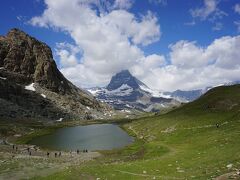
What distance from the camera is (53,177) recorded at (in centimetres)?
5862

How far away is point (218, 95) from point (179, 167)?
411ft

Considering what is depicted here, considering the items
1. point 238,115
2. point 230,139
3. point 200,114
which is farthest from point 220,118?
point 230,139

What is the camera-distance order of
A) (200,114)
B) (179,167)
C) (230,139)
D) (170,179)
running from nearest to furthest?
(170,179)
(179,167)
(230,139)
(200,114)

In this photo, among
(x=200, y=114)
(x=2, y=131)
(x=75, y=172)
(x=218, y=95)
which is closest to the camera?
(x=75, y=172)

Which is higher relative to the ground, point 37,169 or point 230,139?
point 230,139

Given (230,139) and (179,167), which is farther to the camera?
(230,139)

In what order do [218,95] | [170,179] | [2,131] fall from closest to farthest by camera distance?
[170,179] → [218,95] → [2,131]

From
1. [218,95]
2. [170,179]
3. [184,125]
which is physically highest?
[218,95]

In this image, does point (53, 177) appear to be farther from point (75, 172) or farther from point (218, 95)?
point (218, 95)

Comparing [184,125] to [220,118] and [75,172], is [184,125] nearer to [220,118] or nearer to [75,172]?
[220,118]

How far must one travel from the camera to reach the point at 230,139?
78750 mm

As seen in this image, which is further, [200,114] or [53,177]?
[200,114]

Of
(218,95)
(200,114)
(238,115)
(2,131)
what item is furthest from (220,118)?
(2,131)

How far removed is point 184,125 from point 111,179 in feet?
301
